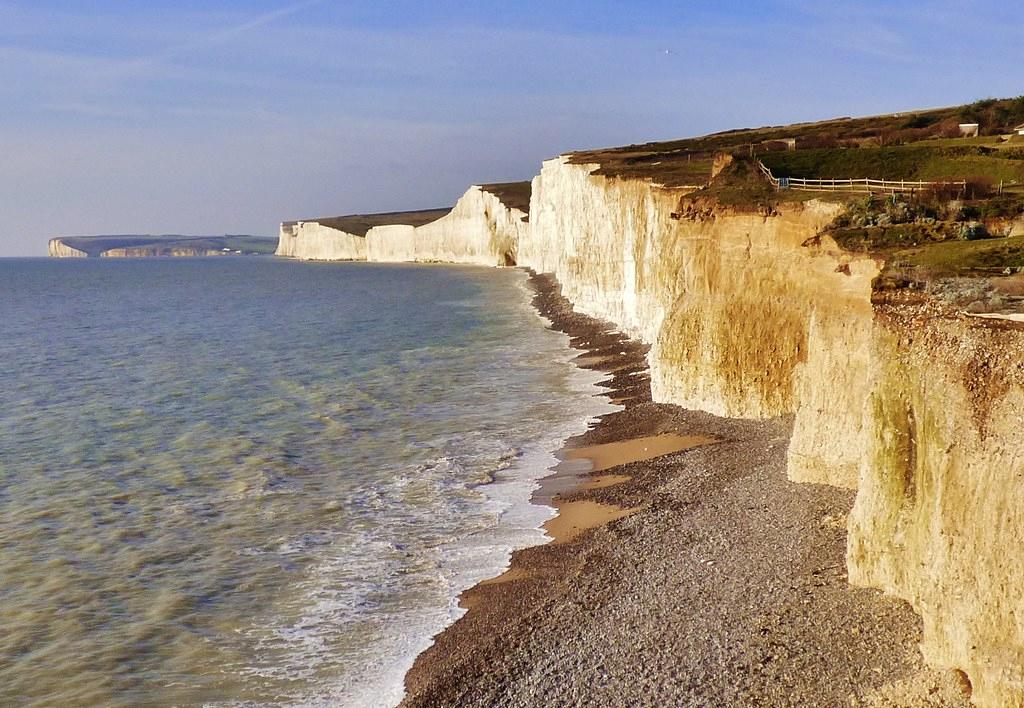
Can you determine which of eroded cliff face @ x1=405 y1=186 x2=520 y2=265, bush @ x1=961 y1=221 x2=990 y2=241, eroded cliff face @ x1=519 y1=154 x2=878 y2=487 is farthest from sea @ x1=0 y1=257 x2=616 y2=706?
eroded cliff face @ x1=405 y1=186 x2=520 y2=265

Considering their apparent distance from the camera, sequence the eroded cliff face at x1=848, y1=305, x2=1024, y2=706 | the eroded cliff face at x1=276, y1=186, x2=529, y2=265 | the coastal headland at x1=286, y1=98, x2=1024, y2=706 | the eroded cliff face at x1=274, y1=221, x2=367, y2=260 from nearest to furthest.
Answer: the eroded cliff face at x1=848, y1=305, x2=1024, y2=706, the coastal headland at x1=286, y1=98, x2=1024, y2=706, the eroded cliff face at x1=276, y1=186, x2=529, y2=265, the eroded cliff face at x1=274, y1=221, x2=367, y2=260

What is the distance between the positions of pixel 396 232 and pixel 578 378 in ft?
405

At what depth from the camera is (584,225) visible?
53406 mm

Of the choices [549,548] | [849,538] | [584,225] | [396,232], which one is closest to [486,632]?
[549,548]

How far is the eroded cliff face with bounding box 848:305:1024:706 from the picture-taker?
8.19 m

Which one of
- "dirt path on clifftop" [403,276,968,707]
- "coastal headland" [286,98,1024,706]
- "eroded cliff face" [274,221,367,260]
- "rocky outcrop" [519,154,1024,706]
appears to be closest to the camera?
"rocky outcrop" [519,154,1024,706]

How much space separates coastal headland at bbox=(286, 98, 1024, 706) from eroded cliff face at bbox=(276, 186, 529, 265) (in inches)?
3312

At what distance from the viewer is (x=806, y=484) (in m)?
15.5

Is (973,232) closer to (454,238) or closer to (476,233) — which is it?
(476,233)

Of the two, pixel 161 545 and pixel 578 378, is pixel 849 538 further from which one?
pixel 578 378

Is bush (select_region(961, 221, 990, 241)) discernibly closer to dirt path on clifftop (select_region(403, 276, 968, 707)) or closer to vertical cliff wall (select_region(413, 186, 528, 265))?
dirt path on clifftop (select_region(403, 276, 968, 707))

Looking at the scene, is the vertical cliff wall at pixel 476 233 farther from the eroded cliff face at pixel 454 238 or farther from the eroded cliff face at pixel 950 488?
the eroded cliff face at pixel 950 488

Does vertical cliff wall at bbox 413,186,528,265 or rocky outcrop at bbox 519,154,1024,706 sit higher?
vertical cliff wall at bbox 413,186,528,265

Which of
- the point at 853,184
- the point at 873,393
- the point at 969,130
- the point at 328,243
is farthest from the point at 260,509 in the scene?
the point at 328,243
